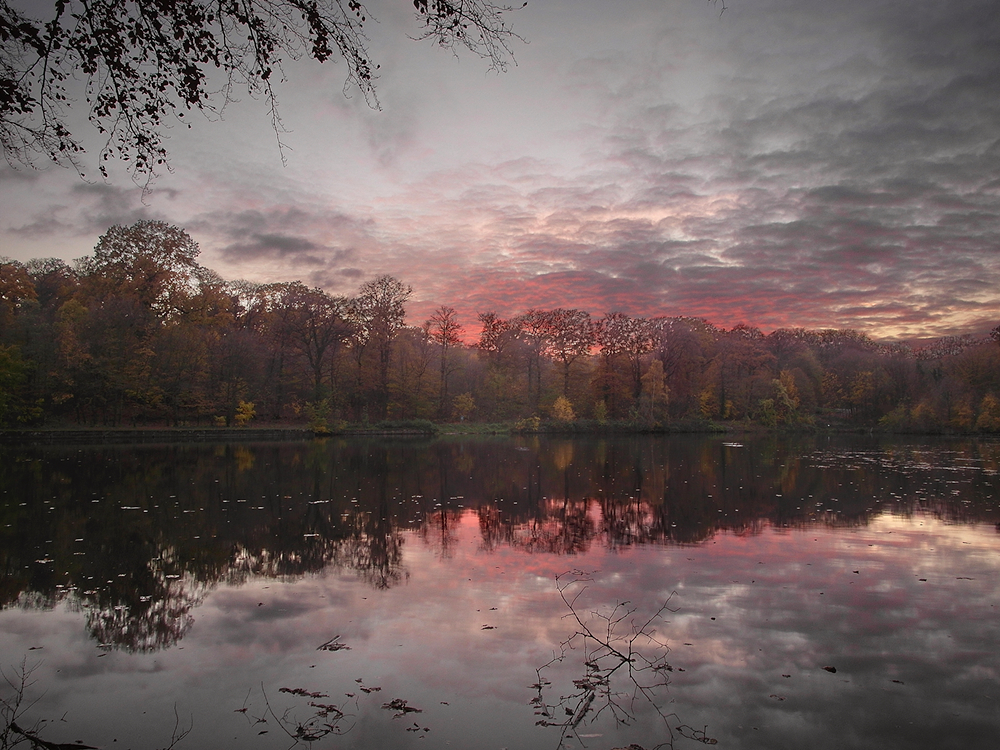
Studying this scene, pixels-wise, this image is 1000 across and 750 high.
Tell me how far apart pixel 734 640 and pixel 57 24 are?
7771 mm

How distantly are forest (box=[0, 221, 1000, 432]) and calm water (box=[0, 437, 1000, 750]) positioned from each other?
30555mm

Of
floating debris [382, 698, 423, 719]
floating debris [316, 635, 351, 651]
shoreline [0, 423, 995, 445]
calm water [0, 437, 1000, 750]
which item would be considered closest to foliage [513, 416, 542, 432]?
shoreline [0, 423, 995, 445]

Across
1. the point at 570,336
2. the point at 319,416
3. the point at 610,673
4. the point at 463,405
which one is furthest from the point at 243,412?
the point at 610,673

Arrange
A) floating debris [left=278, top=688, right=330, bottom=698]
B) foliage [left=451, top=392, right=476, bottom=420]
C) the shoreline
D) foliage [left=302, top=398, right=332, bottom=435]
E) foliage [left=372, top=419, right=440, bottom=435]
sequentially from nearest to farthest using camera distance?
floating debris [left=278, top=688, right=330, bottom=698] < the shoreline < foliage [left=302, top=398, right=332, bottom=435] < foliage [left=372, top=419, right=440, bottom=435] < foliage [left=451, top=392, right=476, bottom=420]

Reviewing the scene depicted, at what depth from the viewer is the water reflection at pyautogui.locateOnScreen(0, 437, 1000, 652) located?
7785mm

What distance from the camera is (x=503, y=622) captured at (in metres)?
6.23

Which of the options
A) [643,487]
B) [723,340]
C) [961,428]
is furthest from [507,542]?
[723,340]

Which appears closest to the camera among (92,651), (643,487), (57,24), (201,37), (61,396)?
(57,24)

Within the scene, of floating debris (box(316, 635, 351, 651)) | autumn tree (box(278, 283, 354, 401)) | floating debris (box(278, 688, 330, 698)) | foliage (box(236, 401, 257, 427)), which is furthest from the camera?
autumn tree (box(278, 283, 354, 401))

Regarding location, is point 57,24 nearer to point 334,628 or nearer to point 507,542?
point 334,628

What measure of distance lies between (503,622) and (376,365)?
49.4m

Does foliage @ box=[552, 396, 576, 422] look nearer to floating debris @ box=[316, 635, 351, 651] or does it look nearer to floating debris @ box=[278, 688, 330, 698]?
floating debris @ box=[316, 635, 351, 651]

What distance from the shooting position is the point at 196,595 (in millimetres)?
7188

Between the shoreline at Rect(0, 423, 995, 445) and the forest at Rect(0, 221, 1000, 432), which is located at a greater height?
the forest at Rect(0, 221, 1000, 432)
